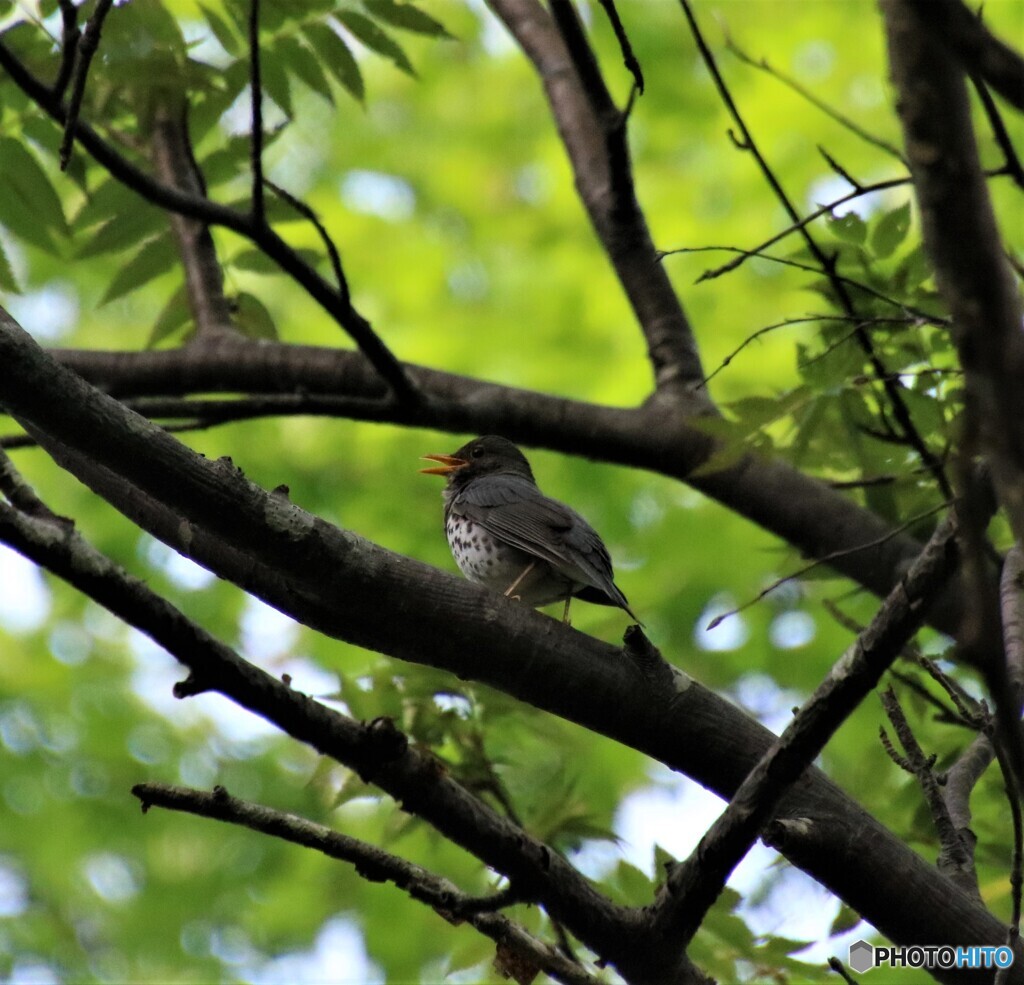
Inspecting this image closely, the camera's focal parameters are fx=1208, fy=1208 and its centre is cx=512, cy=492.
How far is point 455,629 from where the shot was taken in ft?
10.2

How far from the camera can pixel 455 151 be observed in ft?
35.6

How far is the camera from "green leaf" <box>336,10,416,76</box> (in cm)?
457

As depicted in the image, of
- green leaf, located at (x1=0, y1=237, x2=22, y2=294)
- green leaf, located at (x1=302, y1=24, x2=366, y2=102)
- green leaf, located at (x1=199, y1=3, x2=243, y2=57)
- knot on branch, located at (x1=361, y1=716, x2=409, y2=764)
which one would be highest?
green leaf, located at (x1=302, y1=24, x2=366, y2=102)

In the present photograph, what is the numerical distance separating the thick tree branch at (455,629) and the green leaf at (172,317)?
246 centimetres

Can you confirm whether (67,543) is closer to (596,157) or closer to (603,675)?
(603,675)

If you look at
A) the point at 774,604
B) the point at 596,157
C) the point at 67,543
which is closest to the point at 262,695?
the point at 67,543

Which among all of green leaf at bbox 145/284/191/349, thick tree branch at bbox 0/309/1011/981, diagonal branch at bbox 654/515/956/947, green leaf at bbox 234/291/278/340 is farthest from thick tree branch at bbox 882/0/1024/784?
green leaf at bbox 145/284/191/349

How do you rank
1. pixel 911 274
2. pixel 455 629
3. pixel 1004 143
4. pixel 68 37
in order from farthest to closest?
pixel 911 274 < pixel 68 37 < pixel 1004 143 < pixel 455 629

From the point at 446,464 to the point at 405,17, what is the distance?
3.25 meters

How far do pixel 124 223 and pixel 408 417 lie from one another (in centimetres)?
142

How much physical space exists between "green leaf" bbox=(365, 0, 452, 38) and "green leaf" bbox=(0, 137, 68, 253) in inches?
53.8

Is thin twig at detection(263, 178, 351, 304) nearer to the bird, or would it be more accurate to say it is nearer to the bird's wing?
the bird

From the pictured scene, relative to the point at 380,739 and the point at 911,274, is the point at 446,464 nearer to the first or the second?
the point at 911,274

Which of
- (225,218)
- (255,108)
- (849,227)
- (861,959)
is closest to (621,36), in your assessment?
(849,227)
